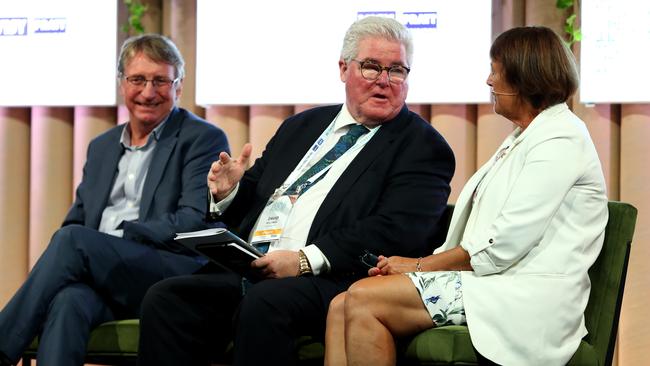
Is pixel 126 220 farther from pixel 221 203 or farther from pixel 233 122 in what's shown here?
pixel 233 122

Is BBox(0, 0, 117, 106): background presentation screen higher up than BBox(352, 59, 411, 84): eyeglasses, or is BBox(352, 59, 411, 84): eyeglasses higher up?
BBox(0, 0, 117, 106): background presentation screen

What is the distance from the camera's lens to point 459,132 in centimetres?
460

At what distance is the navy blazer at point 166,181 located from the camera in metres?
3.97

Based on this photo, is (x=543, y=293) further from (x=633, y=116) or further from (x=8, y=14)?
(x=8, y=14)

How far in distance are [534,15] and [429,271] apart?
1.70 meters

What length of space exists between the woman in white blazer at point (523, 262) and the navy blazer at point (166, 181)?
1.03m

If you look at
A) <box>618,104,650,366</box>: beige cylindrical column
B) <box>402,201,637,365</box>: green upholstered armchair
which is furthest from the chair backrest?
Result: <box>618,104,650,366</box>: beige cylindrical column

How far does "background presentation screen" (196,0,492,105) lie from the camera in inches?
176

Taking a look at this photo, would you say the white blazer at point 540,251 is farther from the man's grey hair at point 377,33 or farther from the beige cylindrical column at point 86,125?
the beige cylindrical column at point 86,125

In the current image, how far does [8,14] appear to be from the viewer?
4.99 metres

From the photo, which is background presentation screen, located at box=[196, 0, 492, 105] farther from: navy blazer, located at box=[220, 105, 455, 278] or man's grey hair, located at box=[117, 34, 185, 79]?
navy blazer, located at box=[220, 105, 455, 278]

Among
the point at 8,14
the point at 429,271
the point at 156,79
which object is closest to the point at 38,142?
the point at 8,14

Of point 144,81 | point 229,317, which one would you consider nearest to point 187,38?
point 144,81

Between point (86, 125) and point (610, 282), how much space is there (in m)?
2.86
